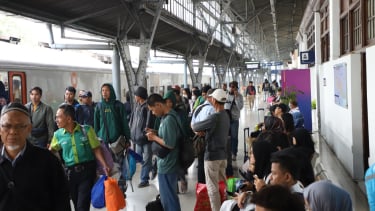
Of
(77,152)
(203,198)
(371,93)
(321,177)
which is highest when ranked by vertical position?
(371,93)

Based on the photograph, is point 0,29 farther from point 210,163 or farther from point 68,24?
point 210,163

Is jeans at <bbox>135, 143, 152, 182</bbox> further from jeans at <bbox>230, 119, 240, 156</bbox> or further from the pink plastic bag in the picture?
the pink plastic bag

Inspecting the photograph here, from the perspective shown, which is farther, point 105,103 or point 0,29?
point 0,29

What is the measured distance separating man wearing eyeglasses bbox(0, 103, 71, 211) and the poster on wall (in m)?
6.20

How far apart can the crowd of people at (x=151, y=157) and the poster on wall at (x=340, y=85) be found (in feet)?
2.94

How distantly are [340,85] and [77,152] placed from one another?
576 centimetres

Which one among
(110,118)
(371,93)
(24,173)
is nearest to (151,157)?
(110,118)

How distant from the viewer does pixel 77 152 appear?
4051 mm

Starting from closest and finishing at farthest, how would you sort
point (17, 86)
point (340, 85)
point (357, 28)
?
point (357, 28) < point (340, 85) < point (17, 86)

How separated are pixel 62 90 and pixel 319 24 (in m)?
8.54

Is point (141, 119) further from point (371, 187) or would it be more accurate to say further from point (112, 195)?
point (371, 187)

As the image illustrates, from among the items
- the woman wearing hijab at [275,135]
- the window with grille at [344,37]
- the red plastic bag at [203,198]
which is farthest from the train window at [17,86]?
the window with grille at [344,37]

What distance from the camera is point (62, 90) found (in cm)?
1170

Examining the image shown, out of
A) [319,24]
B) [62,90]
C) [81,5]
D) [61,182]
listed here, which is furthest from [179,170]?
[319,24]
